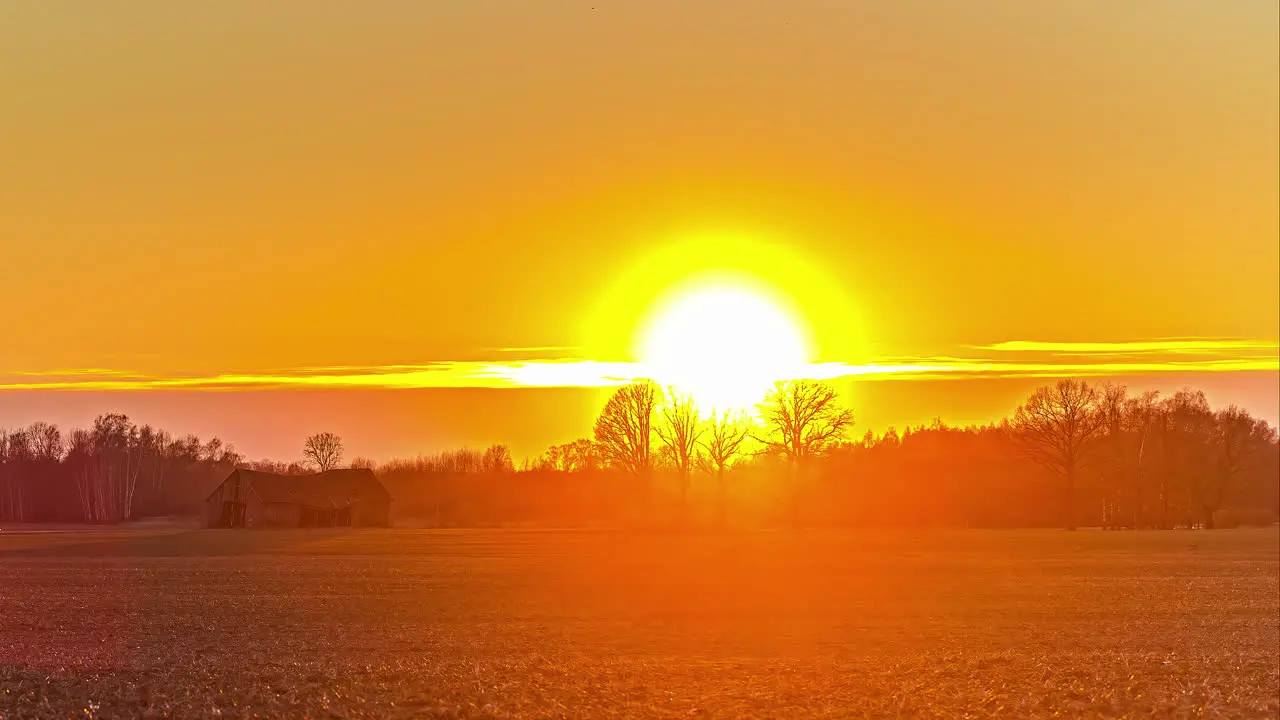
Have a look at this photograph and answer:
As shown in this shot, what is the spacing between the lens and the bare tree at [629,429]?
13388 cm

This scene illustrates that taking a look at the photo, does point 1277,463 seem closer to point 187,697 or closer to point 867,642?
point 867,642

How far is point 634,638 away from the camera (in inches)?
1281

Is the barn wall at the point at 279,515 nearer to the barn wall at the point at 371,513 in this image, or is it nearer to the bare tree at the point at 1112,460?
the barn wall at the point at 371,513

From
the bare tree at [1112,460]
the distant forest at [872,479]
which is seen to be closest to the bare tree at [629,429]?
the distant forest at [872,479]

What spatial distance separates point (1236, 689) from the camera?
25.9 m

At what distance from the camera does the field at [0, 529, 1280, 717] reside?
23.7 metres

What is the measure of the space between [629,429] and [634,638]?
101724mm

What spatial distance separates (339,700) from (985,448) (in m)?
138

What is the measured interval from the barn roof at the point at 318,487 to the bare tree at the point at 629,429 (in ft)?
88.8

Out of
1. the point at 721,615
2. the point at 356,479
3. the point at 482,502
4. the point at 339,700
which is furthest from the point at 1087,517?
the point at 339,700

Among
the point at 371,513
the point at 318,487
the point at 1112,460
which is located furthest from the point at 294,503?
the point at 1112,460

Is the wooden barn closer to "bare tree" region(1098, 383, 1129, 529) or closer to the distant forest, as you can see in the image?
the distant forest

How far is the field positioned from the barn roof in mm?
69810

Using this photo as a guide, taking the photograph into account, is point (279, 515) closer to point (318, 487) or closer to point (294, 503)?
point (294, 503)
